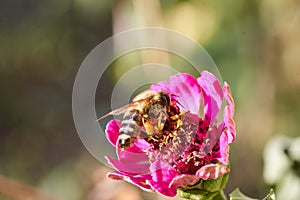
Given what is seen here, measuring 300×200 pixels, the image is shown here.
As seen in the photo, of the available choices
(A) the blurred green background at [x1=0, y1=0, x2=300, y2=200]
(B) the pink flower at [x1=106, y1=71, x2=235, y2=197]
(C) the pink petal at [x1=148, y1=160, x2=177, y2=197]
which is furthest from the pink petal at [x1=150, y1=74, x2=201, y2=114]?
(A) the blurred green background at [x1=0, y1=0, x2=300, y2=200]

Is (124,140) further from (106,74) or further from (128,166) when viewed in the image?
(106,74)

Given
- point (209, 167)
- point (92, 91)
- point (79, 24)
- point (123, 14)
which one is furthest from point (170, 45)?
point (209, 167)

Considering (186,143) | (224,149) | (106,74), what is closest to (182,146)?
(186,143)

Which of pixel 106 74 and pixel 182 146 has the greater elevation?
pixel 106 74

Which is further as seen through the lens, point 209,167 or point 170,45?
point 170,45

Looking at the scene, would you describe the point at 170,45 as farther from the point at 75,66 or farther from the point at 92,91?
the point at 75,66

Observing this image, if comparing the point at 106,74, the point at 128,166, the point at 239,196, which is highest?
the point at 106,74
